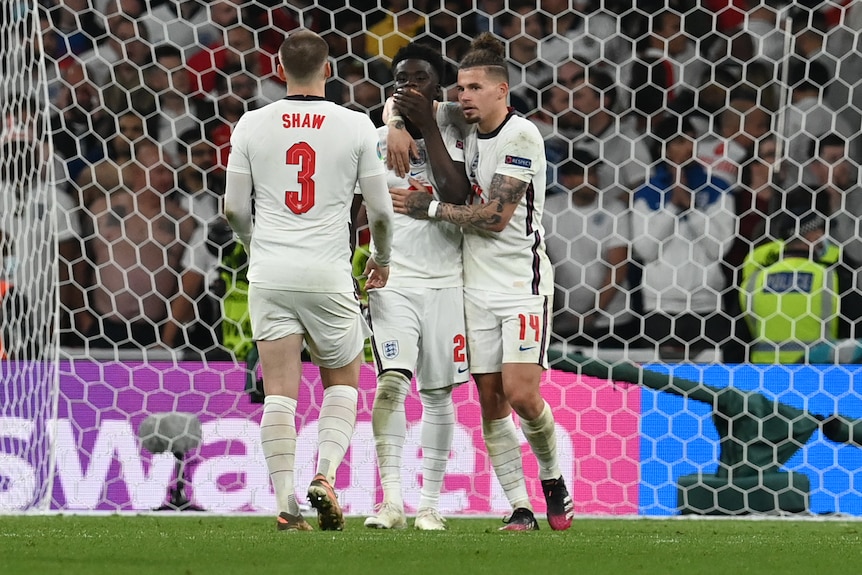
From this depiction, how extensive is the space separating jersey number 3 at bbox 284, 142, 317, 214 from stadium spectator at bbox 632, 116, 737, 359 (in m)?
2.55

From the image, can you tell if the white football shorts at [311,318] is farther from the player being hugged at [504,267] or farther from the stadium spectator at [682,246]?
the stadium spectator at [682,246]

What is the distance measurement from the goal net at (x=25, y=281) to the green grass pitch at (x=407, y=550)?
1.03 metres

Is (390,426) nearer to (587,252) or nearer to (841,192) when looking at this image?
(587,252)

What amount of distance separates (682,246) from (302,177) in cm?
267

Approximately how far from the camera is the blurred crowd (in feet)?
21.7

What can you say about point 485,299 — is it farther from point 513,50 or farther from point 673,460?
point 513,50

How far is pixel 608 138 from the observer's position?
683 cm

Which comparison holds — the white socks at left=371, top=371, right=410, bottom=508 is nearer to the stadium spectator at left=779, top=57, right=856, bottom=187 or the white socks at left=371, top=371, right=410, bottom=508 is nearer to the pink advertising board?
the pink advertising board

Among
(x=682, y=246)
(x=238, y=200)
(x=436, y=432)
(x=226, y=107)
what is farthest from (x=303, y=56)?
(x=682, y=246)

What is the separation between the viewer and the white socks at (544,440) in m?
5.18

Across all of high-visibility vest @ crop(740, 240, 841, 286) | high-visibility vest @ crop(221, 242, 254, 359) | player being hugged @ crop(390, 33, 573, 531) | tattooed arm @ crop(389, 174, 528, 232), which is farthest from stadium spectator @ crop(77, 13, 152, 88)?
high-visibility vest @ crop(740, 240, 841, 286)

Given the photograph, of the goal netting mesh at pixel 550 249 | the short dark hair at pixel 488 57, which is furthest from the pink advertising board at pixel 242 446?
the short dark hair at pixel 488 57

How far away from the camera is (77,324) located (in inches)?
262

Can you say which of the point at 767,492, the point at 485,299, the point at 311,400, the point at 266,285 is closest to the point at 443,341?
the point at 485,299
